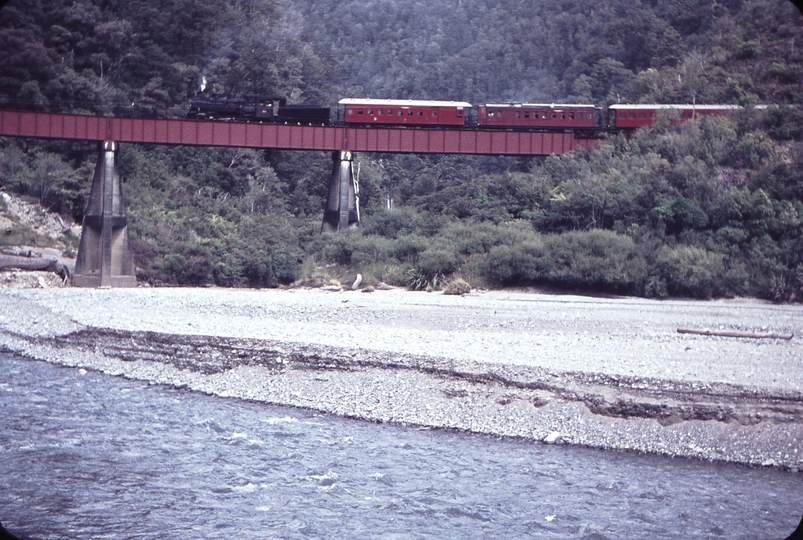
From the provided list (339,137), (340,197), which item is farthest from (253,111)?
(340,197)

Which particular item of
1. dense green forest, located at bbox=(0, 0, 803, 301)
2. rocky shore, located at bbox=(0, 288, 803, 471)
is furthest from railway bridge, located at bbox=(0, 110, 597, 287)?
rocky shore, located at bbox=(0, 288, 803, 471)

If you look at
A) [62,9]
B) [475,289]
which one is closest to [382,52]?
[62,9]

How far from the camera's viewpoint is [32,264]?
33.9 m

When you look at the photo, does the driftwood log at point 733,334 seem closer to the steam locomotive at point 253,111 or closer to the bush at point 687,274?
the bush at point 687,274

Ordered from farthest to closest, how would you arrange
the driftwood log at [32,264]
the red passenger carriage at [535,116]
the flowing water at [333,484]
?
1. the red passenger carriage at [535,116]
2. the driftwood log at [32,264]
3. the flowing water at [333,484]

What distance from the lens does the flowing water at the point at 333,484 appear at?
30.9 ft

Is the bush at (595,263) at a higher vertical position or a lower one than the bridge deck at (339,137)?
lower

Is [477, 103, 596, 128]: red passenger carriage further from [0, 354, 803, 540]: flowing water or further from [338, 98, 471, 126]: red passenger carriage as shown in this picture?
[0, 354, 803, 540]: flowing water

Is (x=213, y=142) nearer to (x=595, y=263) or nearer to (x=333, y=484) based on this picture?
(x=595, y=263)

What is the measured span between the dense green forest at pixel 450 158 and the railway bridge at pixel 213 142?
191 centimetres

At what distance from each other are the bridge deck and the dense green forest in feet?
5.88

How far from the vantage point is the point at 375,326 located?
20547mm

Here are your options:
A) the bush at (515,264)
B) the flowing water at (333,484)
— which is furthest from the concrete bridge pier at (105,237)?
the flowing water at (333,484)

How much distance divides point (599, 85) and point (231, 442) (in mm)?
60417
